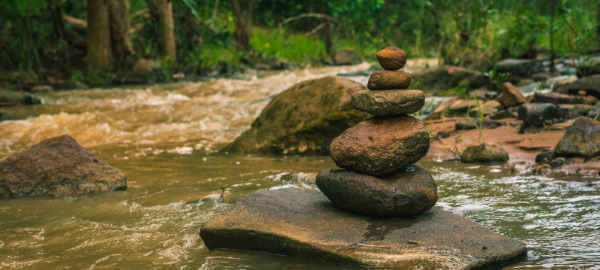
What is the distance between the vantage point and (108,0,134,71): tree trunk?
51.3ft

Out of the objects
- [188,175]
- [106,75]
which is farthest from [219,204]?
[106,75]

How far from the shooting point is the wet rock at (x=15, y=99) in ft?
37.8

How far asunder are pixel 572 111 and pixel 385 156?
4011mm

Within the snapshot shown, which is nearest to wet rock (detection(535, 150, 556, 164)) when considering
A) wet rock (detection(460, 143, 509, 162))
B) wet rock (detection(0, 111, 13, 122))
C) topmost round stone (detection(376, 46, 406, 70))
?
wet rock (detection(460, 143, 509, 162))

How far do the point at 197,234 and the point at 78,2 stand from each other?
1859cm

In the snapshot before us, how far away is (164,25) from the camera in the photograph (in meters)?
16.8

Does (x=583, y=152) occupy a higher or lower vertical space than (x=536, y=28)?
lower

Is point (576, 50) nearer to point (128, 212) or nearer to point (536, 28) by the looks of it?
point (536, 28)

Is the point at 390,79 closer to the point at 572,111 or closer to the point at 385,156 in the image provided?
the point at 385,156

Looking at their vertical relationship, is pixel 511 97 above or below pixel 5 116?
above

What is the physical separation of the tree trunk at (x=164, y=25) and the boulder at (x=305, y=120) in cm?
1079

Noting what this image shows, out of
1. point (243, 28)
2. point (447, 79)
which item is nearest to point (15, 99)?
point (447, 79)

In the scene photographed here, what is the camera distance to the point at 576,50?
7820mm

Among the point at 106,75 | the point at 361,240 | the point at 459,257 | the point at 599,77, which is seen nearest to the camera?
the point at 459,257
